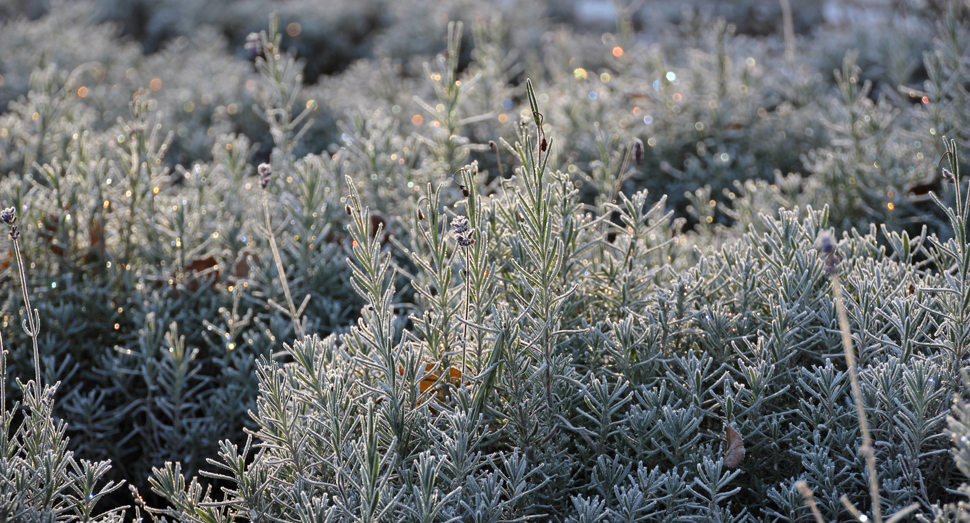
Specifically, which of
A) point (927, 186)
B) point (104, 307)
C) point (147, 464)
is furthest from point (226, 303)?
point (927, 186)

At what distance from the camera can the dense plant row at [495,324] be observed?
159 centimetres

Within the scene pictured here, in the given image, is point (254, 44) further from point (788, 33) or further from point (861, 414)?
point (788, 33)

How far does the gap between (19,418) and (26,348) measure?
241 mm

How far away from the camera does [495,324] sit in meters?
1.68

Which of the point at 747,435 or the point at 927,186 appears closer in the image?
the point at 747,435

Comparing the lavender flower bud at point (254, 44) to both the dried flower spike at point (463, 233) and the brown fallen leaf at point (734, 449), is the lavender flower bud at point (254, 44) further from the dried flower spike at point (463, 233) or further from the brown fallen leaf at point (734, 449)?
the brown fallen leaf at point (734, 449)

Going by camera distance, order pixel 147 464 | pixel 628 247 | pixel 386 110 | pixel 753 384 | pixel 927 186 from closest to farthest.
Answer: pixel 753 384
pixel 628 247
pixel 147 464
pixel 927 186
pixel 386 110

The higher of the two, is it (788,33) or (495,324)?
(495,324)

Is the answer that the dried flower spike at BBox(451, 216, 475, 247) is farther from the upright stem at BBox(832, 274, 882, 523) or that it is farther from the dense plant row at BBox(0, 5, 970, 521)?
the upright stem at BBox(832, 274, 882, 523)

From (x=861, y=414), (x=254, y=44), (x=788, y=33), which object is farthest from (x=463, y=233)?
(x=788, y=33)

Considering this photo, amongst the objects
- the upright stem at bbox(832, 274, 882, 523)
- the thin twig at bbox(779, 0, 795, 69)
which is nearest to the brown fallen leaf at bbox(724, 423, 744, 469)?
the upright stem at bbox(832, 274, 882, 523)

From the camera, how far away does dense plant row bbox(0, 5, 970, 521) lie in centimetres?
159

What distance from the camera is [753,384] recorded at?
1.70 metres

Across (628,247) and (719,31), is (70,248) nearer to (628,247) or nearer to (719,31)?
(628,247)
